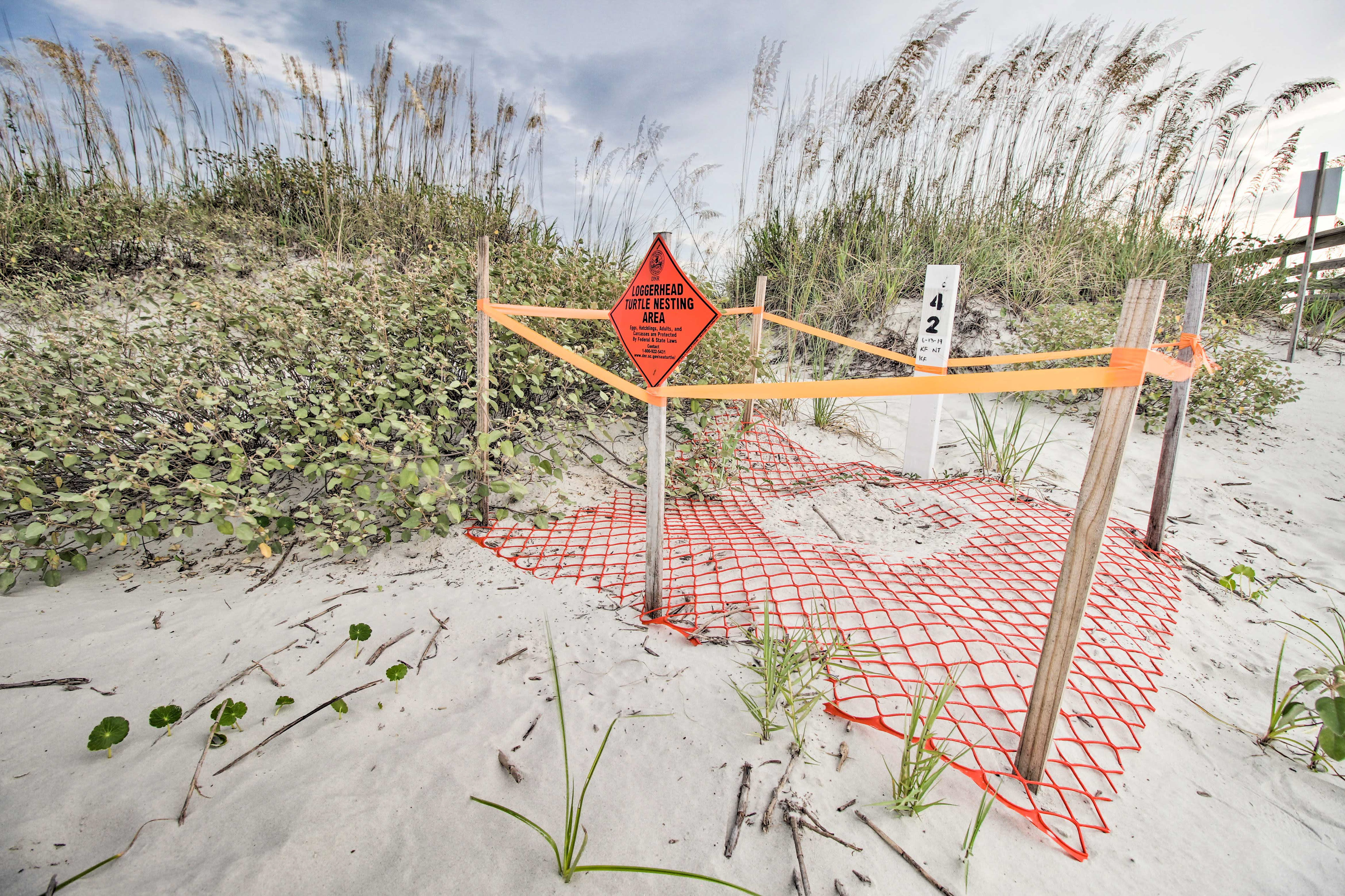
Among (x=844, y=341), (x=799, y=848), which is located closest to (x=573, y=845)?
(x=799, y=848)

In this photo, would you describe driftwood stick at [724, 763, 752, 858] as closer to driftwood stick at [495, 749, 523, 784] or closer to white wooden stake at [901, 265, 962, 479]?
driftwood stick at [495, 749, 523, 784]

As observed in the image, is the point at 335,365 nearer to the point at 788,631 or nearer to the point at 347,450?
the point at 347,450

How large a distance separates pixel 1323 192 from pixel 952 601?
7.40 meters

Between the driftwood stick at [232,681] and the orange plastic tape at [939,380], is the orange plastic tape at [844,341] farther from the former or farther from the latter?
the driftwood stick at [232,681]

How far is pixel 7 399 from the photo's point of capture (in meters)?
2.32

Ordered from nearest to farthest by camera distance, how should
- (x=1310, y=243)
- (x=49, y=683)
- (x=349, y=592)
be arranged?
(x=49, y=683) < (x=349, y=592) < (x=1310, y=243)

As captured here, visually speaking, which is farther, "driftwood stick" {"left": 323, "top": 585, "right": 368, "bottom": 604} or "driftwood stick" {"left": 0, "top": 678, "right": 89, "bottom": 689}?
"driftwood stick" {"left": 323, "top": 585, "right": 368, "bottom": 604}

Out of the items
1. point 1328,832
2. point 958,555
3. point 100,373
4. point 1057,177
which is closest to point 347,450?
point 100,373

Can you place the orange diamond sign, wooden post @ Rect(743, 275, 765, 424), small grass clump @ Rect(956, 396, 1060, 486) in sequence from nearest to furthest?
the orange diamond sign, small grass clump @ Rect(956, 396, 1060, 486), wooden post @ Rect(743, 275, 765, 424)

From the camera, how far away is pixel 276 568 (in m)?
2.41

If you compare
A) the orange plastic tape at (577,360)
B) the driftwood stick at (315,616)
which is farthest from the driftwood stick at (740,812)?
the driftwood stick at (315,616)

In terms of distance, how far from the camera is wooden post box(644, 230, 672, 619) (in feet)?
6.77

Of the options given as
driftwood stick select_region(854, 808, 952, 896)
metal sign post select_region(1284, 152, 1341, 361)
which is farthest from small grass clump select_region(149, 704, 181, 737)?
metal sign post select_region(1284, 152, 1341, 361)

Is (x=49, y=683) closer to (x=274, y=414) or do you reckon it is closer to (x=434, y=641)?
(x=434, y=641)
